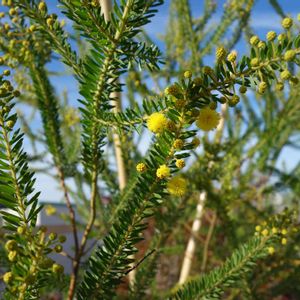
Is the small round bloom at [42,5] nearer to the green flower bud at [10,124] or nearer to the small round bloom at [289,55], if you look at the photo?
the green flower bud at [10,124]

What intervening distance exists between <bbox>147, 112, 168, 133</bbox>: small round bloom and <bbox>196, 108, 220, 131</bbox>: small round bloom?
1.8 inches

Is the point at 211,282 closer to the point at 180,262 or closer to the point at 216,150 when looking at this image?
the point at 216,150

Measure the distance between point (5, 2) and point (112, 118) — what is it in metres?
0.45

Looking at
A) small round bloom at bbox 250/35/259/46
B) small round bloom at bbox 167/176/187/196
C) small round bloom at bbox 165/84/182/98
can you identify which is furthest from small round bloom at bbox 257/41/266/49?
small round bloom at bbox 167/176/187/196

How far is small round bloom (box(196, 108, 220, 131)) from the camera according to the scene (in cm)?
54

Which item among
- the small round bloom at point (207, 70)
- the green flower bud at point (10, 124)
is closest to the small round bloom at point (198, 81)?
the small round bloom at point (207, 70)

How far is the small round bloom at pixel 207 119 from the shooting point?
539mm

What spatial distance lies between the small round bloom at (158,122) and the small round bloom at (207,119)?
0.15 feet

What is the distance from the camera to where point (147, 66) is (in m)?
0.66

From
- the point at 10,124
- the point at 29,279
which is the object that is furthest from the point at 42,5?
the point at 29,279

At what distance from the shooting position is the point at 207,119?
0.54 m

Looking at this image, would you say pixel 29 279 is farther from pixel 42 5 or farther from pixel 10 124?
pixel 42 5

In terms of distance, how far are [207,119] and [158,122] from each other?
69 millimetres

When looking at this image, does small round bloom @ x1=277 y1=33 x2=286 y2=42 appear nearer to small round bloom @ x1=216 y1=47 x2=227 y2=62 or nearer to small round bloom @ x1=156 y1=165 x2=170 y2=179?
small round bloom @ x1=216 y1=47 x2=227 y2=62
